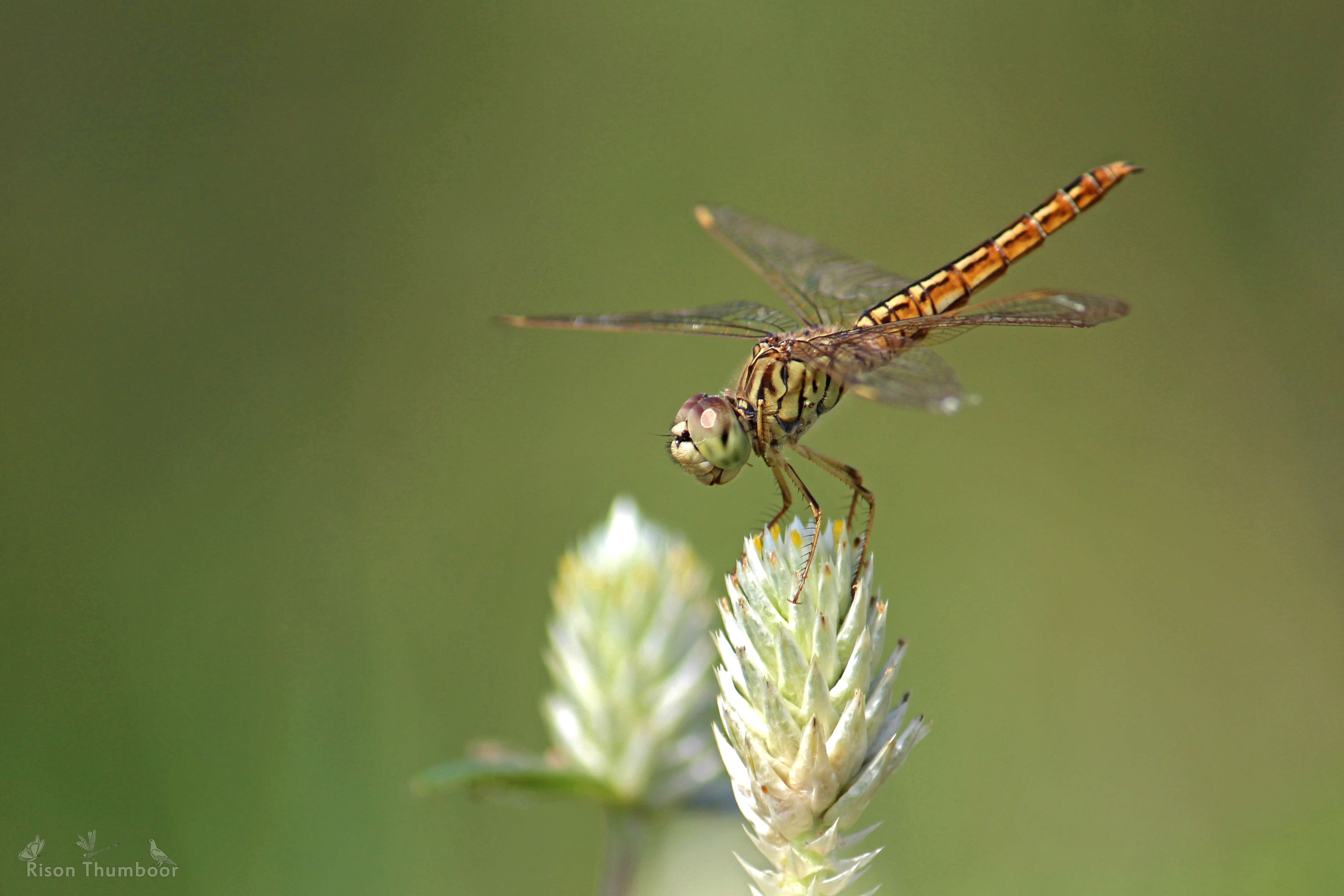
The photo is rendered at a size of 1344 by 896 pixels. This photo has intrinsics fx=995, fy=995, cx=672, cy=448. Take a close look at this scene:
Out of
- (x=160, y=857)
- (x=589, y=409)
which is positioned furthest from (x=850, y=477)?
(x=589, y=409)

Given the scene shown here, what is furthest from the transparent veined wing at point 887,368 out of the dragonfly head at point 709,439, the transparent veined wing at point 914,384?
the dragonfly head at point 709,439

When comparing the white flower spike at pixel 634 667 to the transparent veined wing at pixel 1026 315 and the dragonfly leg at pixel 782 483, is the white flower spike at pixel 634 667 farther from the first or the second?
the transparent veined wing at pixel 1026 315

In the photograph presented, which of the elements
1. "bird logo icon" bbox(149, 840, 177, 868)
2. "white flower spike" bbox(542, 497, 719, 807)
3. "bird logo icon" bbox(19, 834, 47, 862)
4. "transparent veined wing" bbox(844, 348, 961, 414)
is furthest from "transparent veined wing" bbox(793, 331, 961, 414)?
"bird logo icon" bbox(19, 834, 47, 862)

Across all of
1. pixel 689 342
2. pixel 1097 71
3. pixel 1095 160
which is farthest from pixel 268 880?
pixel 1097 71

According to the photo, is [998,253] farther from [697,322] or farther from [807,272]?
[697,322]

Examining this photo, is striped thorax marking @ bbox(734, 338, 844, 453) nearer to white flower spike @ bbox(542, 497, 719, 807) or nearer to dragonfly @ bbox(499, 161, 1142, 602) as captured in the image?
dragonfly @ bbox(499, 161, 1142, 602)
